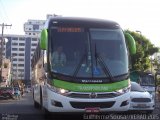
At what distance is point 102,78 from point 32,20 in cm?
17824

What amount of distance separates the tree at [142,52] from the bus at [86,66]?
45.3m

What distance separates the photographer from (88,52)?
14773 mm

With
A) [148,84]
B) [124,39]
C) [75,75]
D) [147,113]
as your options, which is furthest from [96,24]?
[148,84]

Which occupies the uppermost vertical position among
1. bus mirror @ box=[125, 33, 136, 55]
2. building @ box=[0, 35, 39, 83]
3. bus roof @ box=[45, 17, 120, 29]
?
bus roof @ box=[45, 17, 120, 29]

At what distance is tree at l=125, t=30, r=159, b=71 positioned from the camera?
62025 mm

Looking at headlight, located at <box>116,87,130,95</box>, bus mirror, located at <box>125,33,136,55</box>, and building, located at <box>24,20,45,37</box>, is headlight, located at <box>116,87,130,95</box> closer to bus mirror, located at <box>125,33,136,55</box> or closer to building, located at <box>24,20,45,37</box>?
bus mirror, located at <box>125,33,136,55</box>

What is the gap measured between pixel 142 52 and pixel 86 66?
160 feet

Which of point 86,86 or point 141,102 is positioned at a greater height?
point 86,86

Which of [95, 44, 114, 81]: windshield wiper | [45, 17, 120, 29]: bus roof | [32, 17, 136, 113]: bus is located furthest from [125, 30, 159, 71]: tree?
[95, 44, 114, 81]: windshield wiper

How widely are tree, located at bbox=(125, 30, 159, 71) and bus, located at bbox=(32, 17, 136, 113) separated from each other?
45.3 meters

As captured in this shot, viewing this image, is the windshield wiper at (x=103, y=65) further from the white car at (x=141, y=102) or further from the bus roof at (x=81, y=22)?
the white car at (x=141, y=102)

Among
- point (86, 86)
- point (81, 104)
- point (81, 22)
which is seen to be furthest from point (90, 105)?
point (81, 22)

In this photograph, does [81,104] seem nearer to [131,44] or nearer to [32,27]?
[131,44]

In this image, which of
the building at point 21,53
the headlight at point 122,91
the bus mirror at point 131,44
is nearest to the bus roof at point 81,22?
the bus mirror at point 131,44
